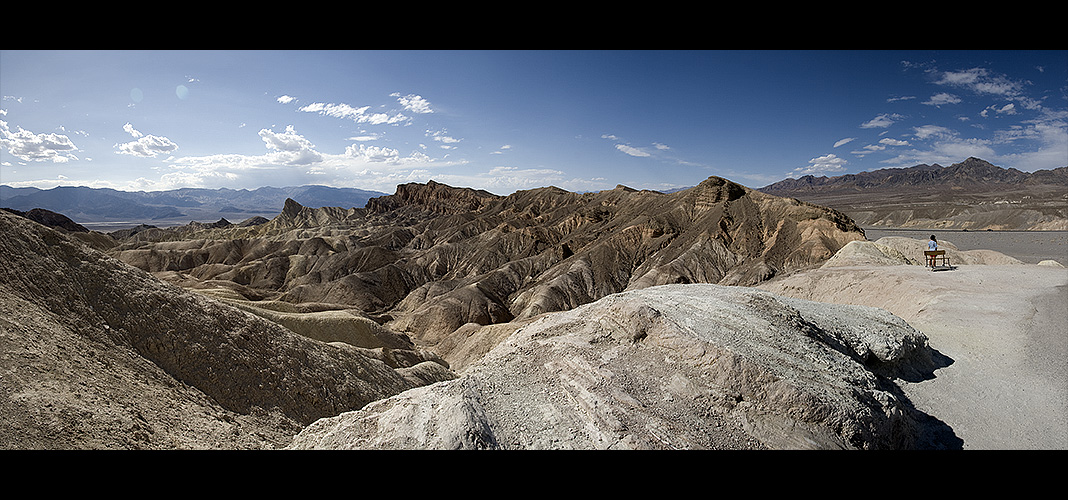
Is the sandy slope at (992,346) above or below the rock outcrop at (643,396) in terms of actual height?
below

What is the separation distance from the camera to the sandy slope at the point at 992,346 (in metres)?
7.00

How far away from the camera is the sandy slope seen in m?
7.00

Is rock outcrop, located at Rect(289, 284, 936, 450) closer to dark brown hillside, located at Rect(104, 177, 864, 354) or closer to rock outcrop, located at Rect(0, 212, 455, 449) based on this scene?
rock outcrop, located at Rect(0, 212, 455, 449)

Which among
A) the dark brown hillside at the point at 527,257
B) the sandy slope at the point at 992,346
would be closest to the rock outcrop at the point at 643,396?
the sandy slope at the point at 992,346

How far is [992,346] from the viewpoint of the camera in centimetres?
955

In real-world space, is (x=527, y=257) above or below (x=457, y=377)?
below

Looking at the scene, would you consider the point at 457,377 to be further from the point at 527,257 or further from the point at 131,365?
the point at 527,257

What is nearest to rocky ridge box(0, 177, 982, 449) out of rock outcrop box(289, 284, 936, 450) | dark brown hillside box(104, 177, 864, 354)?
rock outcrop box(289, 284, 936, 450)

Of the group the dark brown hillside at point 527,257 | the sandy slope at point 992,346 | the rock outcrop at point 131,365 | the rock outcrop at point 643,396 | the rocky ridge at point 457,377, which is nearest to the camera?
the rock outcrop at point 643,396

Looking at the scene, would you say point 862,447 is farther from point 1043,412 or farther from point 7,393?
point 7,393

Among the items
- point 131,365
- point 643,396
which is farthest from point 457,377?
point 131,365

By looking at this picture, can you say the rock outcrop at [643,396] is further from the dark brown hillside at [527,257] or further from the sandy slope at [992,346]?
the dark brown hillside at [527,257]

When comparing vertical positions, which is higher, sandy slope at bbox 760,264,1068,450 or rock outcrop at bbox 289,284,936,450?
rock outcrop at bbox 289,284,936,450
